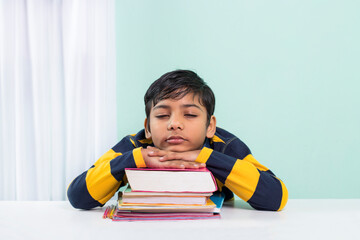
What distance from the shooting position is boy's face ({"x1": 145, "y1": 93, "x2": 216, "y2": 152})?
106cm

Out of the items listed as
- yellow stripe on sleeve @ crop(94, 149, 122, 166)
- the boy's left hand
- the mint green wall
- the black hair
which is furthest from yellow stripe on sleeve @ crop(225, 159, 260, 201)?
the mint green wall

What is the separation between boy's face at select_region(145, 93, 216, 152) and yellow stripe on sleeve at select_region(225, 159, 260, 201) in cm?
15

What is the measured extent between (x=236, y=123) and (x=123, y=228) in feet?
3.52

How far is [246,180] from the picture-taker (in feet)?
3.31

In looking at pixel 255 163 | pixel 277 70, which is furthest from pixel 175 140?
pixel 277 70

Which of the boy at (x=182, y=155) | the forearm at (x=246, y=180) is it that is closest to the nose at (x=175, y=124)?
the boy at (x=182, y=155)

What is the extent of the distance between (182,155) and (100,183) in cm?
24

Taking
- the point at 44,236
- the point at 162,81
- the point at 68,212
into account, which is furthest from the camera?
the point at 162,81

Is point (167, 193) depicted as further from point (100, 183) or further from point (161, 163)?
point (100, 183)

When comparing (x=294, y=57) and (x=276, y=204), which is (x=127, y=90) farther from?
(x=276, y=204)

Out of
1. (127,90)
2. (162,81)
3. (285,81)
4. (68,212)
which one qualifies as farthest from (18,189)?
(285,81)

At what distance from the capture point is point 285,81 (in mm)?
1769

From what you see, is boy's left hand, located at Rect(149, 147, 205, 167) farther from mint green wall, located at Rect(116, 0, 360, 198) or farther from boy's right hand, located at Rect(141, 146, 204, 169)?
mint green wall, located at Rect(116, 0, 360, 198)

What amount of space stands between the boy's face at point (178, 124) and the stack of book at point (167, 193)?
0.19m
